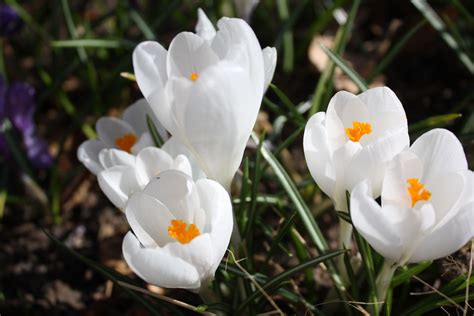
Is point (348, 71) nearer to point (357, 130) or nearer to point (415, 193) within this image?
point (357, 130)

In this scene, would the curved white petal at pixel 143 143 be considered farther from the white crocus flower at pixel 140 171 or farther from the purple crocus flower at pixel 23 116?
the purple crocus flower at pixel 23 116

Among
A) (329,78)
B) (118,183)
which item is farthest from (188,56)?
(329,78)

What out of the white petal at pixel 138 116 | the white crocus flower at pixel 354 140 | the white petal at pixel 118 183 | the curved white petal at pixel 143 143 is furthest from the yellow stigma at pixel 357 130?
the white petal at pixel 138 116

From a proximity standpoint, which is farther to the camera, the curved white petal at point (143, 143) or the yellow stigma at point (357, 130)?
the curved white petal at point (143, 143)

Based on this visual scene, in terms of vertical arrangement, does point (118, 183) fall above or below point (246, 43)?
below

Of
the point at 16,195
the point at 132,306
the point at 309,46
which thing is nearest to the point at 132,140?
the point at 132,306
